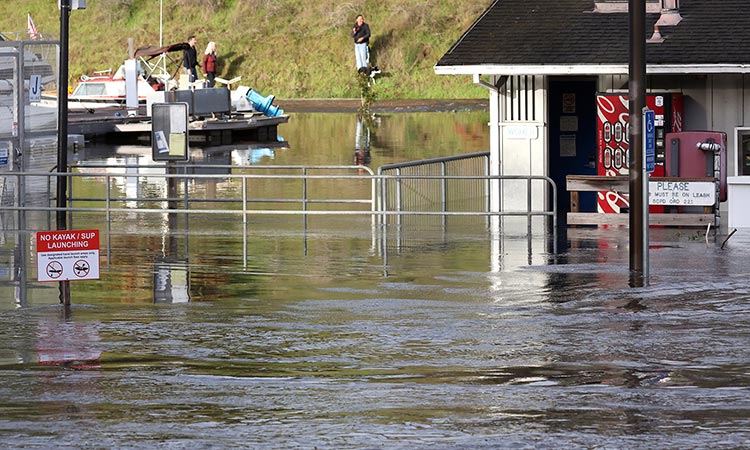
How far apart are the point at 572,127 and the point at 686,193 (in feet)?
14.6

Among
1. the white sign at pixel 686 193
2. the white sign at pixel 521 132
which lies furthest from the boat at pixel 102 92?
the white sign at pixel 686 193

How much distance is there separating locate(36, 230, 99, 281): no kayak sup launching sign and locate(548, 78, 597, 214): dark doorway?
11.0m

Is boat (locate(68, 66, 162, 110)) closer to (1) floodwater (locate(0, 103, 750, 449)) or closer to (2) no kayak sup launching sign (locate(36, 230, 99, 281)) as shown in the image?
(1) floodwater (locate(0, 103, 750, 449))

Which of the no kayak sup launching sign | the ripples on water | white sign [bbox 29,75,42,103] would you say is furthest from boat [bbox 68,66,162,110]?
the no kayak sup launching sign

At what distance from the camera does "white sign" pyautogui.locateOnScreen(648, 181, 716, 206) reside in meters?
19.9

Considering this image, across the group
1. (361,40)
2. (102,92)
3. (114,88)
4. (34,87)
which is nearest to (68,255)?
(34,87)

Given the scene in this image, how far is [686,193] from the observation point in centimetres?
1995

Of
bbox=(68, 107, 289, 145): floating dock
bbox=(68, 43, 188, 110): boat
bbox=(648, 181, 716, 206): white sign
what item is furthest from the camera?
bbox=(68, 43, 188, 110): boat

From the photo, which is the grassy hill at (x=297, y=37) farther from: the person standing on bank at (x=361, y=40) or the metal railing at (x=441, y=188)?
the metal railing at (x=441, y=188)

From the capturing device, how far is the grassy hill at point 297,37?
197 ft

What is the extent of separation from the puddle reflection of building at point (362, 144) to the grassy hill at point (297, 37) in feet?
22.7

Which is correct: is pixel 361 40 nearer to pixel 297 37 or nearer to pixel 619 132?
pixel 297 37

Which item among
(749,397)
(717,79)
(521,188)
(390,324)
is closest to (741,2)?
(717,79)

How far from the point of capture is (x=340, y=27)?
2474 inches
